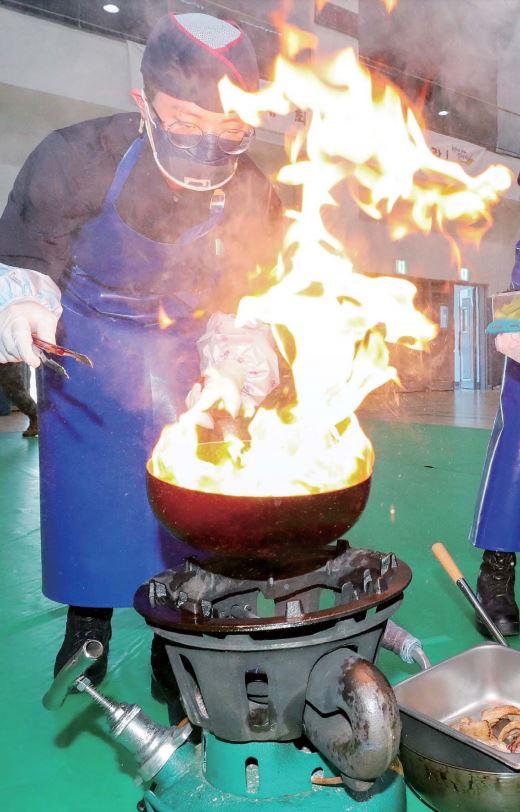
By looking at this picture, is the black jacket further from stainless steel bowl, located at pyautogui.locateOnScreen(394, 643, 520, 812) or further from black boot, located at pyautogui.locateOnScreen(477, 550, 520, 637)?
black boot, located at pyautogui.locateOnScreen(477, 550, 520, 637)

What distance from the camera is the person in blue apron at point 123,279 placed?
1382mm

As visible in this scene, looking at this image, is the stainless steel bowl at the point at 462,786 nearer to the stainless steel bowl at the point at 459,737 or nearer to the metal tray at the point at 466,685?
the stainless steel bowl at the point at 459,737

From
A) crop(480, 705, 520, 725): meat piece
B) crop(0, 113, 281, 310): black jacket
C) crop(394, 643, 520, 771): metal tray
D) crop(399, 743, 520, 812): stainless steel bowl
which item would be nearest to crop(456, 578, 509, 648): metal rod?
crop(394, 643, 520, 771): metal tray

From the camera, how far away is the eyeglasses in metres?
1.33

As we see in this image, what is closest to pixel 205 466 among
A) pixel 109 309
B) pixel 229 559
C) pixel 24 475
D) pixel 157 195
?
pixel 229 559

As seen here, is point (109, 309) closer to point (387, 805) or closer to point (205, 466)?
point (205, 466)

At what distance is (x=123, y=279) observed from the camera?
1516mm

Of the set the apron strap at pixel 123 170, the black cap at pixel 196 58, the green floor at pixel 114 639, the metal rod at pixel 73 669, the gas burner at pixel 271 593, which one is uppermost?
the black cap at pixel 196 58

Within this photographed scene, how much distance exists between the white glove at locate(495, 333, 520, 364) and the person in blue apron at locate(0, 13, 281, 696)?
2.24ft

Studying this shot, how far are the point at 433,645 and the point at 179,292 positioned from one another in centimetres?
123

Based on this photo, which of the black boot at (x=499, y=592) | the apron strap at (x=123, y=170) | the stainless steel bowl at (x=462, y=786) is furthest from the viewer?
the black boot at (x=499, y=592)

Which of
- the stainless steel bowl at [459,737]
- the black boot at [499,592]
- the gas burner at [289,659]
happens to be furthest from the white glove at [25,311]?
the black boot at [499,592]

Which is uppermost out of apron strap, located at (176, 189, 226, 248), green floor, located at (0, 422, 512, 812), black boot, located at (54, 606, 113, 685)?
apron strap, located at (176, 189, 226, 248)

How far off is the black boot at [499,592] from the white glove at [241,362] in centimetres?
100
